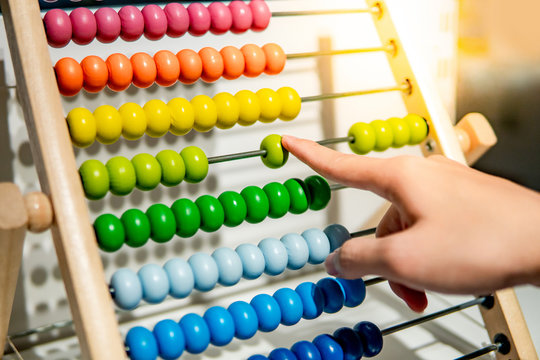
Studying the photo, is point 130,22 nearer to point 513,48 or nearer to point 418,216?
point 418,216

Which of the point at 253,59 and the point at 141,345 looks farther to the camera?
the point at 253,59

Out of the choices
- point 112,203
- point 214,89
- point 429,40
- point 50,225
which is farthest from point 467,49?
point 50,225

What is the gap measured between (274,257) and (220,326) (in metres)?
0.12

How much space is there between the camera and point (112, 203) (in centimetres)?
98

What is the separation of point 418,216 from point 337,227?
27 cm

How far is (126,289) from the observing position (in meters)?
0.65

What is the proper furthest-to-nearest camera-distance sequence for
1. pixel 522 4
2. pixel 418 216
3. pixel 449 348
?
1. pixel 522 4
2. pixel 449 348
3. pixel 418 216

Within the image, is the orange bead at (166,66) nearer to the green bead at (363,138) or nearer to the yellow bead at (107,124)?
the yellow bead at (107,124)

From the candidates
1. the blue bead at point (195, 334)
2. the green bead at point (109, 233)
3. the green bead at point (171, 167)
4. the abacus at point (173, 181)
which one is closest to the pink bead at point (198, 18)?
the abacus at point (173, 181)

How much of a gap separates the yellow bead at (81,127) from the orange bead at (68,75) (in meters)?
0.04

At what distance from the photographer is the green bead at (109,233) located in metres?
0.68

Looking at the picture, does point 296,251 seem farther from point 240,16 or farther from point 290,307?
point 240,16

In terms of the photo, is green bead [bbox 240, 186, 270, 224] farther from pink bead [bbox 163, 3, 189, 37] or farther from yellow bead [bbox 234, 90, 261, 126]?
pink bead [bbox 163, 3, 189, 37]

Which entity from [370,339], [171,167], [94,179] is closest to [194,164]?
[171,167]
